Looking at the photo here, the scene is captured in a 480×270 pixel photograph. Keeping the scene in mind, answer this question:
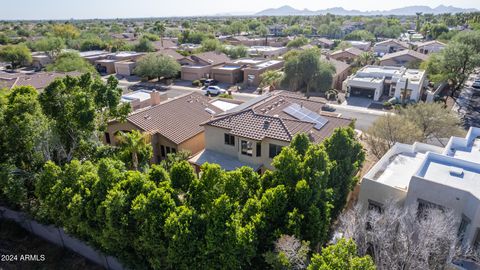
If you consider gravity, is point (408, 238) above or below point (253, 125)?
below

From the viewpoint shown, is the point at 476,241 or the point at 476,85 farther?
the point at 476,85

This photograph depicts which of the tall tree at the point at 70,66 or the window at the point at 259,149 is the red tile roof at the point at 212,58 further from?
the window at the point at 259,149

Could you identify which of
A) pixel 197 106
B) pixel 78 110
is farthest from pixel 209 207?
pixel 197 106

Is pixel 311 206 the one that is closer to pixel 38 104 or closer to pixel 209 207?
pixel 209 207

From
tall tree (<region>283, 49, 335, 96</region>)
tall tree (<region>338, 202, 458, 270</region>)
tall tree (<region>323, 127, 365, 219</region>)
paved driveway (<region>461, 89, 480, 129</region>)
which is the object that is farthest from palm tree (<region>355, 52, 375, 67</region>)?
tall tree (<region>338, 202, 458, 270</region>)

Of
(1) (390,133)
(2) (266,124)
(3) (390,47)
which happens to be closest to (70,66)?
(2) (266,124)

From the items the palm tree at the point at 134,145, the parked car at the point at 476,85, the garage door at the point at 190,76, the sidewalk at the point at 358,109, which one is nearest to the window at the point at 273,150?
the palm tree at the point at 134,145

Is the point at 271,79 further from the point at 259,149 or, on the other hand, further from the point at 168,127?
the point at 259,149
